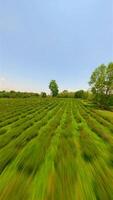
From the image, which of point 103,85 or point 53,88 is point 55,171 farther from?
point 53,88

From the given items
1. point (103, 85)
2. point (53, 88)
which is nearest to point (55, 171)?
point (103, 85)

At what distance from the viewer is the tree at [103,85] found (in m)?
36.1

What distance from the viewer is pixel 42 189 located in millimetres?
3645

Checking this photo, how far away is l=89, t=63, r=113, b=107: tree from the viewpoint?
3606 centimetres

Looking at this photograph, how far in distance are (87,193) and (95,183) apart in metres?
0.53

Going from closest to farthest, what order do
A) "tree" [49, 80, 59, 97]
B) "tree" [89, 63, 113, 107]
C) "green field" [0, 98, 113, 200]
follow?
"green field" [0, 98, 113, 200] → "tree" [89, 63, 113, 107] → "tree" [49, 80, 59, 97]

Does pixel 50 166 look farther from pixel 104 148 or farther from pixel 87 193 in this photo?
pixel 104 148

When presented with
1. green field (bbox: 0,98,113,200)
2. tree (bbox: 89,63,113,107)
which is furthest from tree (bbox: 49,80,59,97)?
green field (bbox: 0,98,113,200)

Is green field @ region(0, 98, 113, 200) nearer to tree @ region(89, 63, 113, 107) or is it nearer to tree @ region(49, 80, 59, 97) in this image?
tree @ region(89, 63, 113, 107)

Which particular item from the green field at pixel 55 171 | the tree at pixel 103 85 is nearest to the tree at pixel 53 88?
the tree at pixel 103 85

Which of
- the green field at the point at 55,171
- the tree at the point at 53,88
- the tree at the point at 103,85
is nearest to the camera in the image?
the green field at the point at 55,171

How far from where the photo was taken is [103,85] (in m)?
36.3

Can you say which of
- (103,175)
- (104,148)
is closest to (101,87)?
(104,148)

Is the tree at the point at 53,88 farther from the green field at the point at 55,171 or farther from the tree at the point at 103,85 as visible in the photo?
the green field at the point at 55,171
